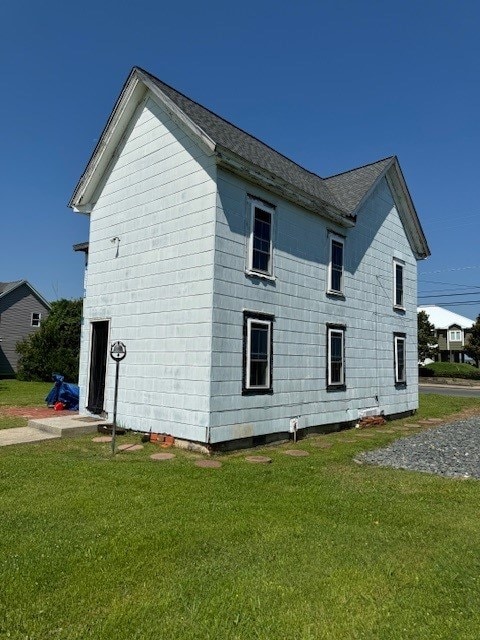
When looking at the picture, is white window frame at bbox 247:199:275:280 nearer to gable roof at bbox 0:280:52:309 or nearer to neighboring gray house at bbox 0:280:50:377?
gable roof at bbox 0:280:52:309

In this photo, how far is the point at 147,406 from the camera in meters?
10.2

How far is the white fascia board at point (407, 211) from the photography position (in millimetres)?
16016

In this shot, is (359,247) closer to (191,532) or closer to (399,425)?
(399,425)

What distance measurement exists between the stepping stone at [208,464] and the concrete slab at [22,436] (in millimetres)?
3566

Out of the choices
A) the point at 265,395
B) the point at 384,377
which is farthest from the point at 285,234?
the point at 384,377

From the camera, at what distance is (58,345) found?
91.2 feet

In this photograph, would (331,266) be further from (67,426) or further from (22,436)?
(22,436)

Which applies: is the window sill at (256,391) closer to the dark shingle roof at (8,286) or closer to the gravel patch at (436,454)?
the gravel patch at (436,454)

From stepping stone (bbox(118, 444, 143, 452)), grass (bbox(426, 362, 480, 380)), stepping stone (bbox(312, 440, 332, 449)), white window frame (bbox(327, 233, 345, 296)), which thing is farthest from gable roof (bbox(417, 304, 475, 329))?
stepping stone (bbox(118, 444, 143, 452))

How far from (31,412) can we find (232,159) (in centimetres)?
961

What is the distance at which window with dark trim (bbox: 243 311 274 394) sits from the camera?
9742 mm

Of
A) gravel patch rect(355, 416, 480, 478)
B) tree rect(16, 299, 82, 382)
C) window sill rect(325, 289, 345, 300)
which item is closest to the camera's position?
gravel patch rect(355, 416, 480, 478)

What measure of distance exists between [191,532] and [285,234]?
7.89 m

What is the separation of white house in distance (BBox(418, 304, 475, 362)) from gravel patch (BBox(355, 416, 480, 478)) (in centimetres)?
4700
